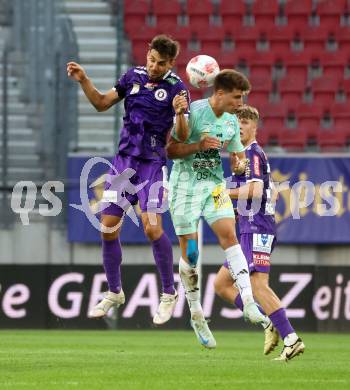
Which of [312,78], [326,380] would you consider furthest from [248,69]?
[326,380]

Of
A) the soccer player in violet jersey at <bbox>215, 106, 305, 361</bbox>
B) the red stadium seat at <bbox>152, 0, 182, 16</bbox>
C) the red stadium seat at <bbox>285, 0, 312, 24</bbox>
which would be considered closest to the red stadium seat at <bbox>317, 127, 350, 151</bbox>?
the red stadium seat at <bbox>285, 0, 312, 24</bbox>

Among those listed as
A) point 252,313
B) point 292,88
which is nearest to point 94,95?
point 252,313

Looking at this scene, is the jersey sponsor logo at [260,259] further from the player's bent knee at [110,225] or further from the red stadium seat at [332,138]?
the red stadium seat at [332,138]

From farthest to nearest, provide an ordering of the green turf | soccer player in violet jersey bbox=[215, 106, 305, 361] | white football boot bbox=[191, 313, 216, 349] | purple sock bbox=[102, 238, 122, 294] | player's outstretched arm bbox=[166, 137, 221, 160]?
1. soccer player in violet jersey bbox=[215, 106, 305, 361]
2. purple sock bbox=[102, 238, 122, 294]
3. white football boot bbox=[191, 313, 216, 349]
4. player's outstretched arm bbox=[166, 137, 221, 160]
5. the green turf

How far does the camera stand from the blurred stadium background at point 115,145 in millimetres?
15875

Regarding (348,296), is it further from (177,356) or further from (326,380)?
(326,380)

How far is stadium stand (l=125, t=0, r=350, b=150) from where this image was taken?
60.9 feet

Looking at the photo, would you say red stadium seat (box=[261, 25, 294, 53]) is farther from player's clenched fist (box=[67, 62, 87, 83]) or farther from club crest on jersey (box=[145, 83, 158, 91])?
player's clenched fist (box=[67, 62, 87, 83])

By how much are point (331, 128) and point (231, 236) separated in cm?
918

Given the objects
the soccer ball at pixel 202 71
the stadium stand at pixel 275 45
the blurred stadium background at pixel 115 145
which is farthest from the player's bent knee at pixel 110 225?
the stadium stand at pixel 275 45

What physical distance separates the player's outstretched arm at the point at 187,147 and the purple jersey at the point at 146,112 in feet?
1.41

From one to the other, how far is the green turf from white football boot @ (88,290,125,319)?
365mm

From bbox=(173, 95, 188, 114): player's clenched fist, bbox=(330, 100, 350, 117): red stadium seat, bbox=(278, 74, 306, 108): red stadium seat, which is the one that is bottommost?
bbox=(330, 100, 350, 117): red stadium seat

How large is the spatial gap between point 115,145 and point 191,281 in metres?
7.53
